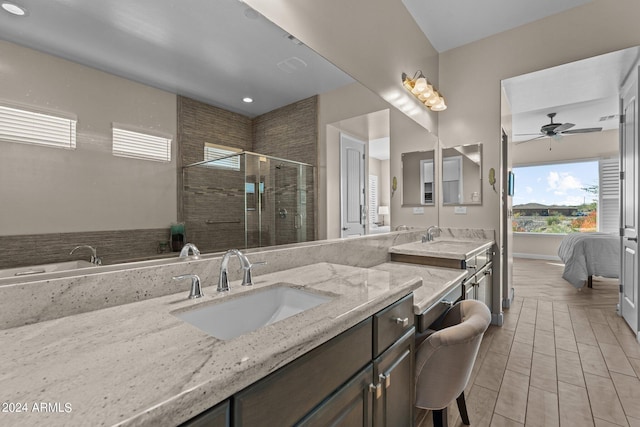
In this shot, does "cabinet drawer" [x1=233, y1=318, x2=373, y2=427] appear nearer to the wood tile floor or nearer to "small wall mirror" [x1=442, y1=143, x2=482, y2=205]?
the wood tile floor

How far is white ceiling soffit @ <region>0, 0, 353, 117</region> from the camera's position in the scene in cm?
71

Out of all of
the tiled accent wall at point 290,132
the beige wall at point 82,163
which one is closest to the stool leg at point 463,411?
the tiled accent wall at point 290,132

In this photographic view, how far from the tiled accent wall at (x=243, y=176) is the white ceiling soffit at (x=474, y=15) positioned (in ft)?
6.72

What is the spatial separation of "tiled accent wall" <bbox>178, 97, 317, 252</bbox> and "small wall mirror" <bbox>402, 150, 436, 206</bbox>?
5.17 ft

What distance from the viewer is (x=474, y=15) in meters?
2.74

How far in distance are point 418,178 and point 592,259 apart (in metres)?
3.28

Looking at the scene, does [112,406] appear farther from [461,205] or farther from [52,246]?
[461,205]

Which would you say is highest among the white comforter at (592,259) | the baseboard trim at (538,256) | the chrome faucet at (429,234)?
the chrome faucet at (429,234)

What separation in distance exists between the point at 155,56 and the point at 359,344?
1092 millimetres

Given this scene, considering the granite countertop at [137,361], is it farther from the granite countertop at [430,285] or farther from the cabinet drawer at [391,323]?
the granite countertop at [430,285]

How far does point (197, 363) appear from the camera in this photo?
52 cm

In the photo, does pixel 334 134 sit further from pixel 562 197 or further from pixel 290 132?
pixel 562 197

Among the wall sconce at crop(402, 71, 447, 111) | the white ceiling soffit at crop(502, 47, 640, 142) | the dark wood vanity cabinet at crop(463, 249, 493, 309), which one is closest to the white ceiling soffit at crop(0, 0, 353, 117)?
the wall sconce at crop(402, 71, 447, 111)

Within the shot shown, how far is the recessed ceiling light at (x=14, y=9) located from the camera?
25.9 inches
